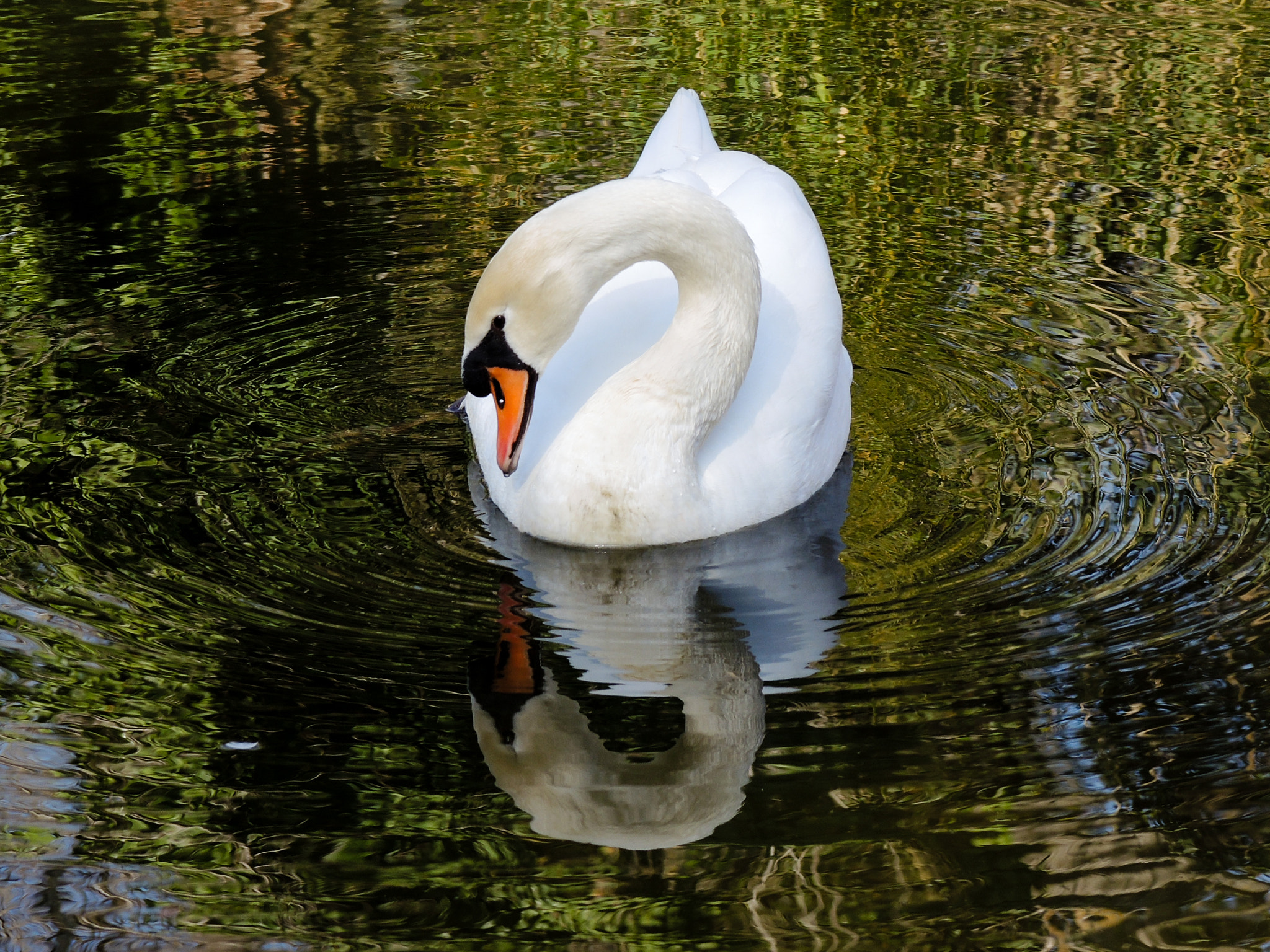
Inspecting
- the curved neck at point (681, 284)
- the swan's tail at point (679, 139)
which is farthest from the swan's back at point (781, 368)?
the swan's tail at point (679, 139)

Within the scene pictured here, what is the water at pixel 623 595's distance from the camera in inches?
140

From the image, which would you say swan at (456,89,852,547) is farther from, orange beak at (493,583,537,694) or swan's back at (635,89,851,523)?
orange beak at (493,583,537,694)

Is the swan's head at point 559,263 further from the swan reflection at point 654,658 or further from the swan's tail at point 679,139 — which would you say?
the swan's tail at point 679,139

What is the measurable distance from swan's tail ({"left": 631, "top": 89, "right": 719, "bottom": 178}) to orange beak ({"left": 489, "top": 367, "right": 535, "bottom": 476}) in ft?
6.83

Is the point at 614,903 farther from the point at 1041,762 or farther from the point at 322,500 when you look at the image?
the point at 322,500

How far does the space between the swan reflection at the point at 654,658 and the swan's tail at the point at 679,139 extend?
1.83 m

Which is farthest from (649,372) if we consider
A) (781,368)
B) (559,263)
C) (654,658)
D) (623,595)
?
(654,658)

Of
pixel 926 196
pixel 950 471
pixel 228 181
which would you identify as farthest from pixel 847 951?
pixel 228 181

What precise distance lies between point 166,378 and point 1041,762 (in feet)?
13.5

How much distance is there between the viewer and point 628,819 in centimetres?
383

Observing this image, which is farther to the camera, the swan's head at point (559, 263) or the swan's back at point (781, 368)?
the swan's back at point (781, 368)

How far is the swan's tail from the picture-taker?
6.83m

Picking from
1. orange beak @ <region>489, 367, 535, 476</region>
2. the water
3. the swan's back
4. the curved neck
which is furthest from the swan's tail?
orange beak @ <region>489, 367, 535, 476</region>

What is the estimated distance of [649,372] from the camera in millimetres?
5320
